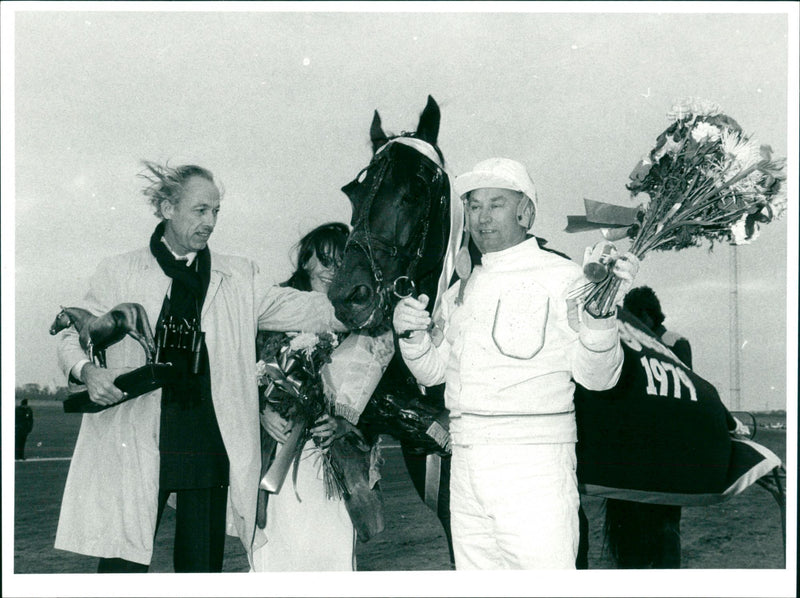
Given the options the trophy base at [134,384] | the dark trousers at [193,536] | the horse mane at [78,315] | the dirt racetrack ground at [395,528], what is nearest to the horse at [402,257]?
the dirt racetrack ground at [395,528]

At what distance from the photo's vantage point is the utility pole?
401cm

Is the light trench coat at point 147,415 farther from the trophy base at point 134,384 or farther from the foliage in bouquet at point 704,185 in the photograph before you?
the foliage in bouquet at point 704,185

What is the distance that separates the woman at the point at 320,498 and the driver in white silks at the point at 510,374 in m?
0.36

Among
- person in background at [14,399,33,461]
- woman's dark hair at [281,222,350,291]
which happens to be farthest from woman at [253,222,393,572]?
person in background at [14,399,33,461]

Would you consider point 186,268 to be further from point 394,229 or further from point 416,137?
point 416,137

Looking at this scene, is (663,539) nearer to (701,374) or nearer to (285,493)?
(701,374)

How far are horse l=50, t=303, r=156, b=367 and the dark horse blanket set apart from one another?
5.91 ft

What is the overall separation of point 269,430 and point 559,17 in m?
2.28

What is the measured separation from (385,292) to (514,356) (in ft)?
1.85

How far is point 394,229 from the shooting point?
341 centimetres

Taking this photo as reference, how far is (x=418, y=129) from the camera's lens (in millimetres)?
3639

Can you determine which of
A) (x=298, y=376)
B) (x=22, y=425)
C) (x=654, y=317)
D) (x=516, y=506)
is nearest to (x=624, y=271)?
(x=516, y=506)

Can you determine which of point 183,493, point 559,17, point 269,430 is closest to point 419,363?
point 269,430

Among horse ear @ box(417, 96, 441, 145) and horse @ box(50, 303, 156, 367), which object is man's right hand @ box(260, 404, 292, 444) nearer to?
horse @ box(50, 303, 156, 367)
